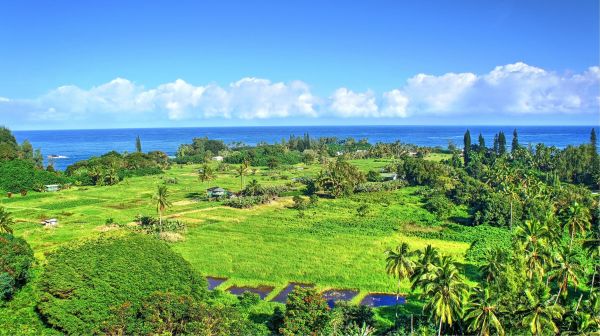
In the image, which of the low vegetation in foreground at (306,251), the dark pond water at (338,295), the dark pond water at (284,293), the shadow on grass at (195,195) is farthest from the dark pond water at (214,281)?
the shadow on grass at (195,195)

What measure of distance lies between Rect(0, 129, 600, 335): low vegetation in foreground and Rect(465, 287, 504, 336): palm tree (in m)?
0.13

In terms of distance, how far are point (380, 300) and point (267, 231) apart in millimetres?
31001

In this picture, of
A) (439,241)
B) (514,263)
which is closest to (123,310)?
(514,263)

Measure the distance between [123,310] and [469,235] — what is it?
54.1m

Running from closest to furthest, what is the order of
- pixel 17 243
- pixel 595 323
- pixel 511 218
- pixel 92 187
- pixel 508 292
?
pixel 595 323, pixel 508 292, pixel 17 243, pixel 511 218, pixel 92 187

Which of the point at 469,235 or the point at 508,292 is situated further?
the point at 469,235

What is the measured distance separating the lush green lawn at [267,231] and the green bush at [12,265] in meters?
8.55

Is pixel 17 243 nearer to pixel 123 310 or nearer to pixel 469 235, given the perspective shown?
pixel 123 310

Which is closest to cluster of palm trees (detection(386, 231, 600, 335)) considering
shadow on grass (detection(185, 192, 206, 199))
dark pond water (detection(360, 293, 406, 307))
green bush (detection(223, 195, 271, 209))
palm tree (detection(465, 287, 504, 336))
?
palm tree (detection(465, 287, 504, 336))

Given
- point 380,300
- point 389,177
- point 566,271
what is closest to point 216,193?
point 389,177

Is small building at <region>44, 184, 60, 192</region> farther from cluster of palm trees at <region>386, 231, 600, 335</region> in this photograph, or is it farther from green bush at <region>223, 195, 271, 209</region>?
cluster of palm trees at <region>386, 231, 600, 335</region>

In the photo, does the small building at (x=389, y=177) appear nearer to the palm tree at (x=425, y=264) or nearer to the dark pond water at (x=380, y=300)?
the dark pond water at (x=380, y=300)

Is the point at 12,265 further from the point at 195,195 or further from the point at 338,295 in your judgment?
the point at 195,195

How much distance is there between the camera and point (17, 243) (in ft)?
174
